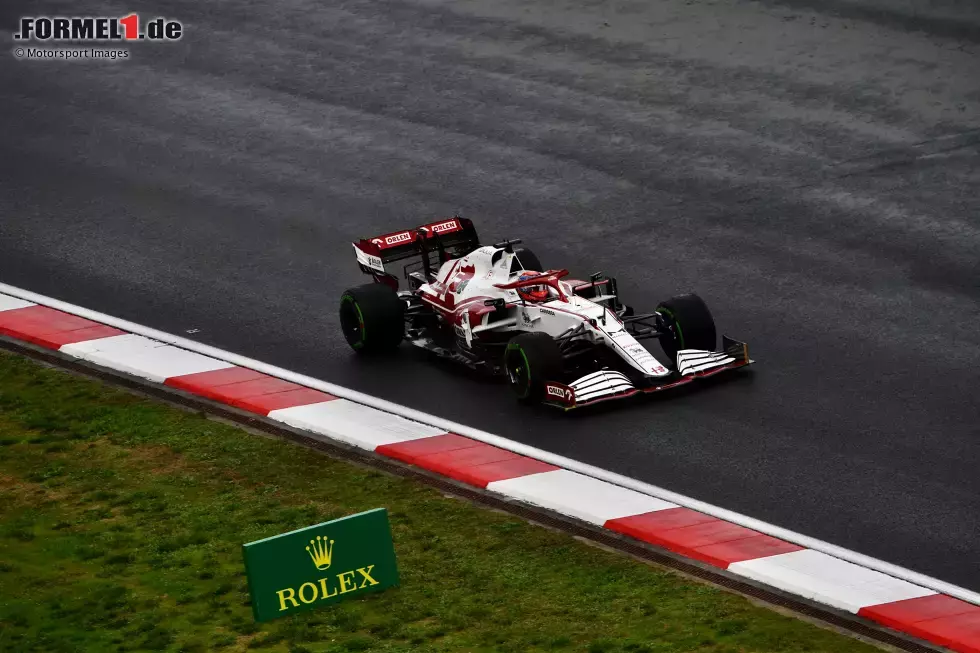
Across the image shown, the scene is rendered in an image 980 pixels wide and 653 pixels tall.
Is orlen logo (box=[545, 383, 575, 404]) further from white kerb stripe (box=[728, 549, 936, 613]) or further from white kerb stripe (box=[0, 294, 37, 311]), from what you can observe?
white kerb stripe (box=[0, 294, 37, 311])

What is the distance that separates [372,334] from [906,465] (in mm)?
5341

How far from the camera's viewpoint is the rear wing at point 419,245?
705 inches

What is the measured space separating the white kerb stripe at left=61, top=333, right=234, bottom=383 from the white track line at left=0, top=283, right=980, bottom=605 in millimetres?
162

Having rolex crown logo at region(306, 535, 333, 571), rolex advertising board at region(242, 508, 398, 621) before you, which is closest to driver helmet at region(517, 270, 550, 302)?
rolex advertising board at region(242, 508, 398, 621)

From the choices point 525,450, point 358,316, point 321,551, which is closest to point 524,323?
point 358,316

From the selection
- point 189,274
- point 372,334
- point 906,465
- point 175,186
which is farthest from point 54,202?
point 906,465

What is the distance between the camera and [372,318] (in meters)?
17.1

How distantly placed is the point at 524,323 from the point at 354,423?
202cm

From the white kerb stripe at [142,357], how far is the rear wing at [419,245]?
187 centimetres

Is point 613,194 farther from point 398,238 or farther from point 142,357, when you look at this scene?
point 142,357

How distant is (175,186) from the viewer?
2233cm

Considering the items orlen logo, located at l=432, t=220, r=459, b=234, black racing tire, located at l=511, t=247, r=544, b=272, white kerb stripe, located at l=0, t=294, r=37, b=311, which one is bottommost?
white kerb stripe, located at l=0, t=294, r=37, b=311

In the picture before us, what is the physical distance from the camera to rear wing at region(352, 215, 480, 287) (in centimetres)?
1791

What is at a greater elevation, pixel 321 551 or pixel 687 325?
pixel 687 325
